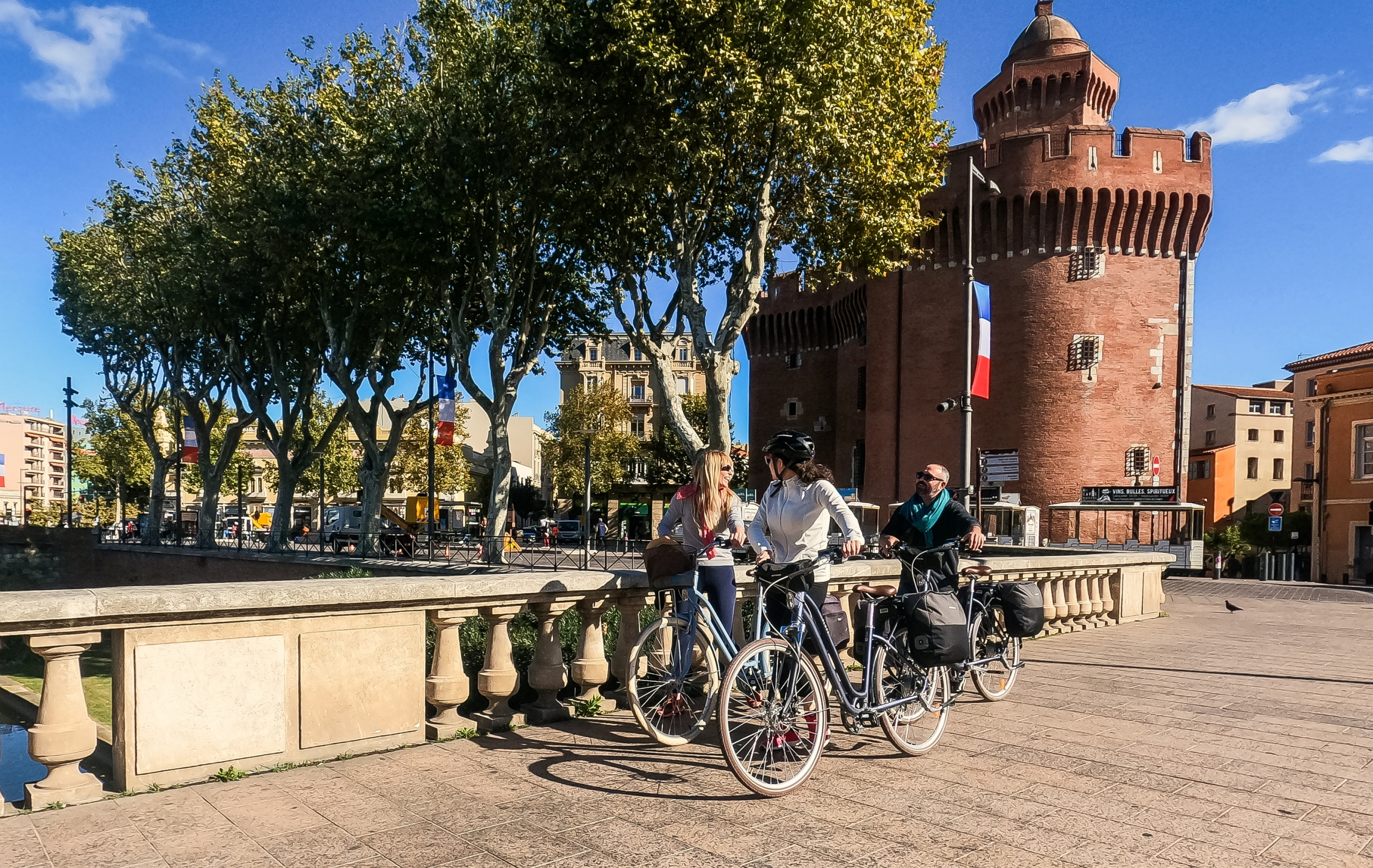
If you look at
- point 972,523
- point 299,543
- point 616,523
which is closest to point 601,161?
point 972,523

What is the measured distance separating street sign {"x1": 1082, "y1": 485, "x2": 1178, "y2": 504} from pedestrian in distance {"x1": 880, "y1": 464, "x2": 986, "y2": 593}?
32226 millimetres

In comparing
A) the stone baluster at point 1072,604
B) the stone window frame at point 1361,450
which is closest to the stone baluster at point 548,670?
the stone baluster at point 1072,604

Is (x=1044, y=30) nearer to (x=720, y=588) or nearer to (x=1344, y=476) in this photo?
(x=1344, y=476)

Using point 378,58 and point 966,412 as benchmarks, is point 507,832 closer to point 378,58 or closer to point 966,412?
point 966,412

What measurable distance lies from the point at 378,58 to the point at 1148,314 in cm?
3011

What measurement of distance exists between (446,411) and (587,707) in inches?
809

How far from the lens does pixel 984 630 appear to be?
6.49m

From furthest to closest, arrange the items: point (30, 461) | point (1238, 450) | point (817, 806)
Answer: point (30, 461)
point (1238, 450)
point (817, 806)

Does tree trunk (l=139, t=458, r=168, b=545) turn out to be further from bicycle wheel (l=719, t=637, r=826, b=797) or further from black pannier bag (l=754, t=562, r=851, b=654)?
bicycle wheel (l=719, t=637, r=826, b=797)

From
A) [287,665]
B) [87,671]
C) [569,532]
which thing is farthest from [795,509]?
[569,532]

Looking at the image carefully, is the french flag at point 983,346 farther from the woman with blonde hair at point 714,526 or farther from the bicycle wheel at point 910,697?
the woman with blonde hair at point 714,526

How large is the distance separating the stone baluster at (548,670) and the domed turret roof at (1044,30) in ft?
166

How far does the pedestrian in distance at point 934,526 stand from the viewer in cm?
605

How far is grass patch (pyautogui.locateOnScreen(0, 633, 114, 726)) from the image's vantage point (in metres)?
15.0
